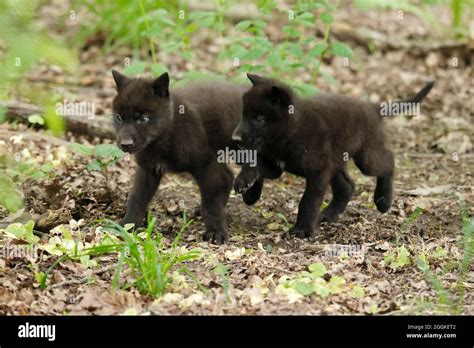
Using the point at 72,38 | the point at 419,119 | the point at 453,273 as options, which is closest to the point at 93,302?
the point at 453,273

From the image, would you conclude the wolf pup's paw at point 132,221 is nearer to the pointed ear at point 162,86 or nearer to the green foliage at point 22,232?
the green foliage at point 22,232

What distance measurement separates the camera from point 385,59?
13727mm

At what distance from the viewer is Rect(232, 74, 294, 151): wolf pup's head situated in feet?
23.4

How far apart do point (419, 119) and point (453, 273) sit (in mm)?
5426

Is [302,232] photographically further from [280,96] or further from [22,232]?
[22,232]

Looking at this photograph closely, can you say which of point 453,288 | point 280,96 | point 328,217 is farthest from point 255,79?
point 453,288

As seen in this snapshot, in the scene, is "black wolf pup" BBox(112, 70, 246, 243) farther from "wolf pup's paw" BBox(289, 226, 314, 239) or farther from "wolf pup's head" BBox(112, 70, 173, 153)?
"wolf pup's paw" BBox(289, 226, 314, 239)

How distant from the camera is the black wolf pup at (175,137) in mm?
6926

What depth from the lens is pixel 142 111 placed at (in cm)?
693

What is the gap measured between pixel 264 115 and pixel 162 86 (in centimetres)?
104

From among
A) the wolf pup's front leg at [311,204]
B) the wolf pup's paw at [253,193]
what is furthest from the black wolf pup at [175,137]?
the wolf pup's front leg at [311,204]

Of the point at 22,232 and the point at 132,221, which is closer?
the point at 22,232

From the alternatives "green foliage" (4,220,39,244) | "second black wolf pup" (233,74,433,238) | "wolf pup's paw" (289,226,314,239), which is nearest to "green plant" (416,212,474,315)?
"wolf pup's paw" (289,226,314,239)

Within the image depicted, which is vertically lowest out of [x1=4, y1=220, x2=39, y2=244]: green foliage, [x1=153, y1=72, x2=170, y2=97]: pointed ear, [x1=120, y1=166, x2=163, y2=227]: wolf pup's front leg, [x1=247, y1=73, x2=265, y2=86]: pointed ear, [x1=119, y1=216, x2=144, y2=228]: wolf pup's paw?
[x1=4, y1=220, x2=39, y2=244]: green foliage
